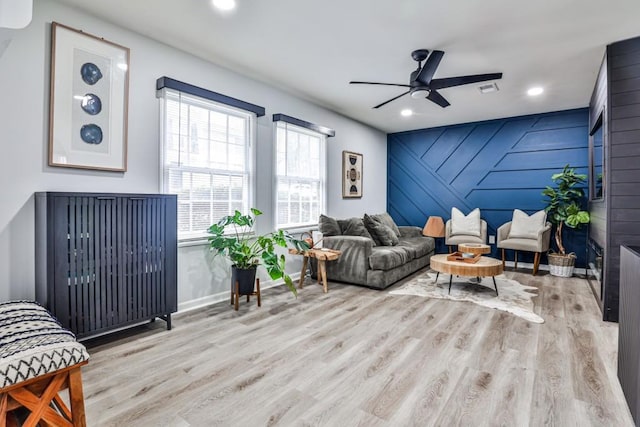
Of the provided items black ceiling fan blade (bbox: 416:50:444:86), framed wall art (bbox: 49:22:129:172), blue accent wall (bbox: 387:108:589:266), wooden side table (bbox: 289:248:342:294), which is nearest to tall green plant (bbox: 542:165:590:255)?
blue accent wall (bbox: 387:108:589:266)

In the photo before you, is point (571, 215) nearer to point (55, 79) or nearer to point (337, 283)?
point (337, 283)

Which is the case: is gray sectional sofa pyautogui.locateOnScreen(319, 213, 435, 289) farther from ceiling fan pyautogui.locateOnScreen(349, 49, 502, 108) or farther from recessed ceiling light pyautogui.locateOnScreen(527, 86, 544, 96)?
recessed ceiling light pyautogui.locateOnScreen(527, 86, 544, 96)

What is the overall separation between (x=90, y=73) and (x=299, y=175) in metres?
2.64

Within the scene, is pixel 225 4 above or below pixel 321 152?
above

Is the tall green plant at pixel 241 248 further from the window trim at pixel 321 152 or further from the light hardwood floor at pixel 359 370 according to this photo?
the window trim at pixel 321 152

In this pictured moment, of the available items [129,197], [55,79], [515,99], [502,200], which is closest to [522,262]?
[502,200]

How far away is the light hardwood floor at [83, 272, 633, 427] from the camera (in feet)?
5.41

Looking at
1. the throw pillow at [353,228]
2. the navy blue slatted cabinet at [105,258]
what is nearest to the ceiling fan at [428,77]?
the throw pillow at [353,228]

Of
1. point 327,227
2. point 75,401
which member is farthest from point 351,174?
point 75,401

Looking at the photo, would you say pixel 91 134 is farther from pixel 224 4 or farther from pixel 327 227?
pixel 327 227

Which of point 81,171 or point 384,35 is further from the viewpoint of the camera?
point 384,35

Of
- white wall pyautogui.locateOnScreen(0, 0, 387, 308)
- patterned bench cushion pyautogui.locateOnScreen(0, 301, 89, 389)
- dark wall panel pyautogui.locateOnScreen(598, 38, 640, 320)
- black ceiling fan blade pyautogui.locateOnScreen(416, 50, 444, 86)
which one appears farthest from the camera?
black ceiling fan blade pyautogui.locateOnScreen(416, 50, 444, 86)

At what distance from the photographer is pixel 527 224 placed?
5148 mm

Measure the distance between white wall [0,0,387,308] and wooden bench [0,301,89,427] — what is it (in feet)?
3.21
